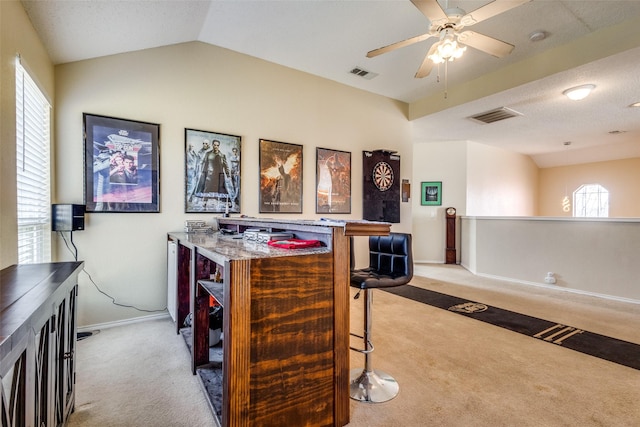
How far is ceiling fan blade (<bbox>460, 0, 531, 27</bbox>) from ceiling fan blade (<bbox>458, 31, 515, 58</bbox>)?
189mm

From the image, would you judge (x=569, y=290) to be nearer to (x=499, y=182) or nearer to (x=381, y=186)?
(x=381, y=186)

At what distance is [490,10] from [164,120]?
124 inches

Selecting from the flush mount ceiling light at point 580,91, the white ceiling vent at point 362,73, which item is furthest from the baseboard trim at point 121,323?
the flush mount ceiling light at point 580,91

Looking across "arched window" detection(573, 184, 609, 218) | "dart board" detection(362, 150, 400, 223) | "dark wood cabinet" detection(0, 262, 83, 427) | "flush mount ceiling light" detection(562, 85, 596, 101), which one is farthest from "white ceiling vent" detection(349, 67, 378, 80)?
"arched window" detection(573, 184, 609, 218)

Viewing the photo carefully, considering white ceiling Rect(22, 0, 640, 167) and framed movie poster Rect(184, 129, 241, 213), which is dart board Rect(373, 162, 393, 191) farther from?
framed movie poster Rect(184, 129, 241, 213)

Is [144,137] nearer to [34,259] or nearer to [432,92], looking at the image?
[34,259]

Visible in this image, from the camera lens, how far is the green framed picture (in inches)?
276

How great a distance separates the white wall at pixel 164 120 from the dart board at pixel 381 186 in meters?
0.88

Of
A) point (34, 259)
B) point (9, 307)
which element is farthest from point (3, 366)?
point (34, 259)

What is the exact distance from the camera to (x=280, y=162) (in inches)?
157

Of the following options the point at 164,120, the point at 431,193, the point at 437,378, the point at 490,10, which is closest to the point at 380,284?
the point at 437,378

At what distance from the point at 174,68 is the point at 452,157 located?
5.89 meters

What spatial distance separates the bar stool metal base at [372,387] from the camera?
1.84 m

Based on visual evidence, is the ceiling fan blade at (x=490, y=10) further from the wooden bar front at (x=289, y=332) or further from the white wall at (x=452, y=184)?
the white wall at (x=452, y=184)
